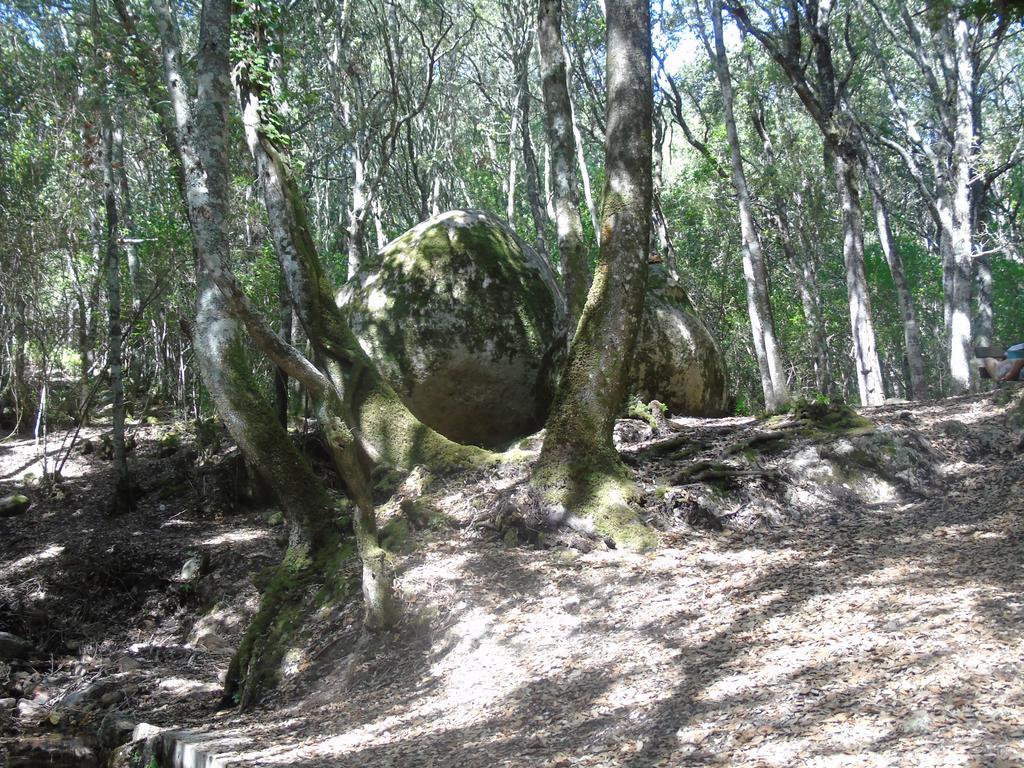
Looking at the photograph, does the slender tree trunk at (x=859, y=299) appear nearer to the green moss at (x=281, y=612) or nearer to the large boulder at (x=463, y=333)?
the large boulder at (x=463, y=333)

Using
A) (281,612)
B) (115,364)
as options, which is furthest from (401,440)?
(115,364)

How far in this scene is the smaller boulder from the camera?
478 inches

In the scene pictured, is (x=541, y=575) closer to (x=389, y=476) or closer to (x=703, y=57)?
(x=389, y=476)

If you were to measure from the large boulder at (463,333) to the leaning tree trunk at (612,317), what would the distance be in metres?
2.72

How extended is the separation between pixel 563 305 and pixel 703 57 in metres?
19.5

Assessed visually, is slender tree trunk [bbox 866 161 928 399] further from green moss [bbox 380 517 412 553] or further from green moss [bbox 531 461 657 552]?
green moss [bbox 380 517 412 553]

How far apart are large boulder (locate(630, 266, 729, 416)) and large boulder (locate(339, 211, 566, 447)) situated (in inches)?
63.5

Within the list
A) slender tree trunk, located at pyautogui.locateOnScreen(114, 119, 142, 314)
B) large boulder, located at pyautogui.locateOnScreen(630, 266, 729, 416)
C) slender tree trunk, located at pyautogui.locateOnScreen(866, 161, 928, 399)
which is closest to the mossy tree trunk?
large boulder, located at pyautogui.locateOnScreen(630, 266, 729, 416)

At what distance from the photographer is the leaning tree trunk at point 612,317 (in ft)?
23.0

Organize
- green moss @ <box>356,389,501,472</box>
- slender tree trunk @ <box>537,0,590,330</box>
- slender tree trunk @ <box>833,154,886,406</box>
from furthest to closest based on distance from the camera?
slender tree trunk @ <box>833,154,886,406</box> → slender tree trunk @ <box>537,0,590,330</box> → green moss @ <box>356,389,501,472</box>

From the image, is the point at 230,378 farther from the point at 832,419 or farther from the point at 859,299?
the point at 859,299

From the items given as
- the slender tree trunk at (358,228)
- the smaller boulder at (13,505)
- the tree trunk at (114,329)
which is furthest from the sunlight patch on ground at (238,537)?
the slender tree trunk at (358,228)

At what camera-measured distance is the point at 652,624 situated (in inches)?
210

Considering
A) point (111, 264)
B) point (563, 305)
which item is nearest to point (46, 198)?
point (111, 264)
